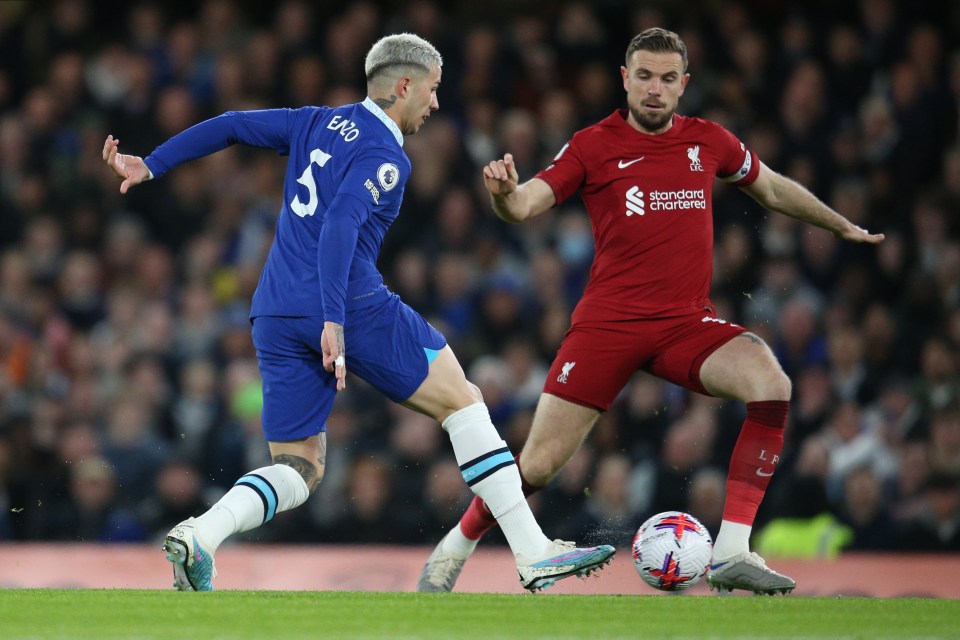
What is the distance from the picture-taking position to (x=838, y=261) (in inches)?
371

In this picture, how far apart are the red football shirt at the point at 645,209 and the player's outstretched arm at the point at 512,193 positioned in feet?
0.26

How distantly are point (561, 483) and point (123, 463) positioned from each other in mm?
2827

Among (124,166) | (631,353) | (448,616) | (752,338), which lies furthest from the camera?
(631,353)

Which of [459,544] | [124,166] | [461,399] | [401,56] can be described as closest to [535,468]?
[459,544]

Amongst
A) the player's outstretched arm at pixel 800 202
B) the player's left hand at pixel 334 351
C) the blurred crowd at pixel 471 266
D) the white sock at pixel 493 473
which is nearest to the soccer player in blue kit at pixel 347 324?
the white sock at pixel 493 473

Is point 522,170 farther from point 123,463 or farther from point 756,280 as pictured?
point 123,463

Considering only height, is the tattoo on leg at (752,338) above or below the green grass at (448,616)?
above

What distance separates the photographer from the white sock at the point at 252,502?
4.98 m

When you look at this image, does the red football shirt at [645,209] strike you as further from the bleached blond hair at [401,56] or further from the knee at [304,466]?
the knee at [304,466]

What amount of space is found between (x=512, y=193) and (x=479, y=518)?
4.60ft

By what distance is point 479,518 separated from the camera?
19.7 ft

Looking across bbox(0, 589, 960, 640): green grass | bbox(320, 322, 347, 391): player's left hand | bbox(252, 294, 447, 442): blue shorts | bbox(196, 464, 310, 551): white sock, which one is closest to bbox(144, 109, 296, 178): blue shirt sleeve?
bbox(252, 294, 447, 442): blue shorts

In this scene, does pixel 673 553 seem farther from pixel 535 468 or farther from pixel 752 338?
pixel 752 338

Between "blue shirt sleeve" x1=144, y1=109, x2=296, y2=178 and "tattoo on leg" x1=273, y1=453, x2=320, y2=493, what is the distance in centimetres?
116
